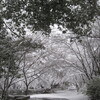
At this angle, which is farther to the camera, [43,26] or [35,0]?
[43,26]

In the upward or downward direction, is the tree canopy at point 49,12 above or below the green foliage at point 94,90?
above

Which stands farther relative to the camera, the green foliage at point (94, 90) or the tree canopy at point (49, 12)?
the green foliage at point (94, 90)

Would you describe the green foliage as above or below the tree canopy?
below

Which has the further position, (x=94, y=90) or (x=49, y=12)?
(x=94, y=90)

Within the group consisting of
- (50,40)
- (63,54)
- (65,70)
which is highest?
(50,40)

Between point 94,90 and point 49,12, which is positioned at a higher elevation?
point 49,12

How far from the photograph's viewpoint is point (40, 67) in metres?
16.9

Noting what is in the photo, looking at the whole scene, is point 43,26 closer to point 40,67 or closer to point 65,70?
point 40,67

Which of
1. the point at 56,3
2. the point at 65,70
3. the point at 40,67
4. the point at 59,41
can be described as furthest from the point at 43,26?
the point at 65,70

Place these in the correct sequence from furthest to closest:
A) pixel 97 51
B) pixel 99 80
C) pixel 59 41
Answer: pixel 59 41 → pixel 97 51 → pixel 99 80

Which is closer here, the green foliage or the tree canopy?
the tree canopy

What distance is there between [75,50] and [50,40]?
2.85 metres

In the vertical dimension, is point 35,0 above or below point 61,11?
above

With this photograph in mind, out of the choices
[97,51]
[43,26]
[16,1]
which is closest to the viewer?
[16,1]
